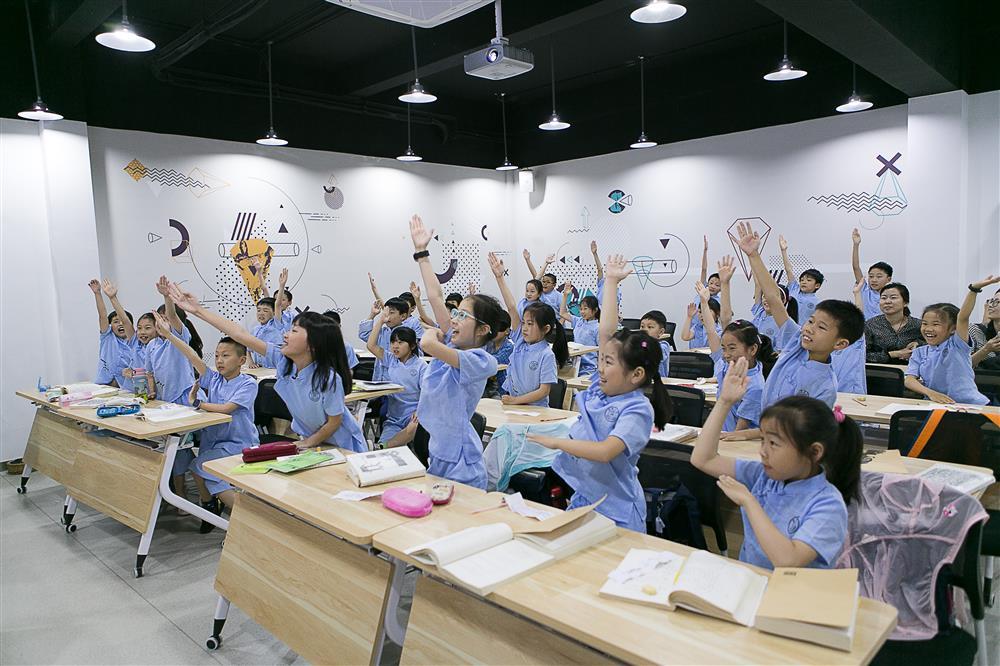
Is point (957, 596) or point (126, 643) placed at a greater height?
point (957, 596)

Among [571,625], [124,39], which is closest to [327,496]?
[571,625]

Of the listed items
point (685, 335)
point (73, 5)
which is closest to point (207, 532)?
point (73, 5)

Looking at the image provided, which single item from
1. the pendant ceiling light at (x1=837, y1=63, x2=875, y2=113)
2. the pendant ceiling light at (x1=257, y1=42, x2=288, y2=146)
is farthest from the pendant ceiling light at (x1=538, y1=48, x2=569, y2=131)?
the pendant ceiling light at (x1=257, y1=42, x2=288, y2=146)

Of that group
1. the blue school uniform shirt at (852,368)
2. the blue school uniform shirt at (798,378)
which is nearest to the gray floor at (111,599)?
the blue school uniform shirt at (798,378)

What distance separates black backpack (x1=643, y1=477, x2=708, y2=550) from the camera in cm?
291

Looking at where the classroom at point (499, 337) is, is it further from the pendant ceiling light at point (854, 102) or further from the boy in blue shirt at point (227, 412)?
the pendant ceiling light at point (854, 102)

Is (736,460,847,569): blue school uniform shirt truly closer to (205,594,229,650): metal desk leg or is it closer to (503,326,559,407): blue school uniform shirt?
(205,594,229,650): metal desk leg

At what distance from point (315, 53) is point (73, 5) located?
3032mm

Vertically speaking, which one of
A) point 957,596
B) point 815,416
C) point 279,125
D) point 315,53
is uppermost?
point 315,53

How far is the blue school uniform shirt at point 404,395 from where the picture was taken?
5379 mm

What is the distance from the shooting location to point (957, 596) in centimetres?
229

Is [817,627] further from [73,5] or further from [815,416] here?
[73,5]

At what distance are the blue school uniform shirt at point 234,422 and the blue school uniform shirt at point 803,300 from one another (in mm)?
→ 5908

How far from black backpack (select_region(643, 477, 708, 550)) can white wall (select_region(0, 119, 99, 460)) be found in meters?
6.23
